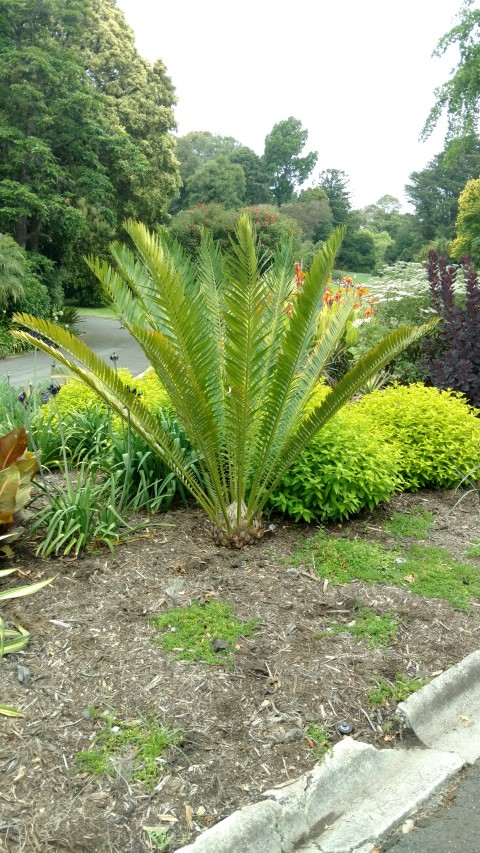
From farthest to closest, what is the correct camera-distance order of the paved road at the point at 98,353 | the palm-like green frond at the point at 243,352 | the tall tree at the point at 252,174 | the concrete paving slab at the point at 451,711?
the tall tree at the point at 252,174 → the paved road at the point at 98,353 → the palm-like green frond at the point at 243,352 → the concrete paving slab at the point at 451,711

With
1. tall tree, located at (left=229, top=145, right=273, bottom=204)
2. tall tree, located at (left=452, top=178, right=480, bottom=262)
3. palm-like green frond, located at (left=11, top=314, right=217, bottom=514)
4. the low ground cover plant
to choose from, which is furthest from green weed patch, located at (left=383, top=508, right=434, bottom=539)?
tall tree, located at (left=229, top=145, right=273, bottom=204)

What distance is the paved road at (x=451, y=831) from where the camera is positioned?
7.13 ft

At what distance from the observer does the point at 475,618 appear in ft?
11.2

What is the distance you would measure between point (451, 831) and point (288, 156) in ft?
223

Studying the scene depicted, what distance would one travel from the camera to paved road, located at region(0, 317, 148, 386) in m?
12.9

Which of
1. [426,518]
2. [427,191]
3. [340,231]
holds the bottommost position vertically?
[426,518]

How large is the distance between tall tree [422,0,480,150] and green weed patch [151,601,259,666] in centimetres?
2275

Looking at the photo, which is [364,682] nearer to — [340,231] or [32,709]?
[32,709]

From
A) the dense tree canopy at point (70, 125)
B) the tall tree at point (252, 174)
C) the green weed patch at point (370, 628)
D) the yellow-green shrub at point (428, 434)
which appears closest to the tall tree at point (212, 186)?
the tall tree at point (252, 174)

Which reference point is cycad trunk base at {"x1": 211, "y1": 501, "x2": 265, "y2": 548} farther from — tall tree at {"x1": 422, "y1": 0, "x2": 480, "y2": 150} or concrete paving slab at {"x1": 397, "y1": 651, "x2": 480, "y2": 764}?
tall tree at {"x1": 422, "y1": 0, "x2": 480, "y2": 150}

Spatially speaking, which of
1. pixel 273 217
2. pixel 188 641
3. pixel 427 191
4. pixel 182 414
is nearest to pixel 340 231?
pixel 182 414

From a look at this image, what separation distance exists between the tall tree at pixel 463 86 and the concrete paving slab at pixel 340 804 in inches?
918

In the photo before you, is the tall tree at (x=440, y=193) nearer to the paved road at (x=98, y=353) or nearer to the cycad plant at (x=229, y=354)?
the paved road at (x=98, y=353)

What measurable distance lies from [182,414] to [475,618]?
6.00 ft
